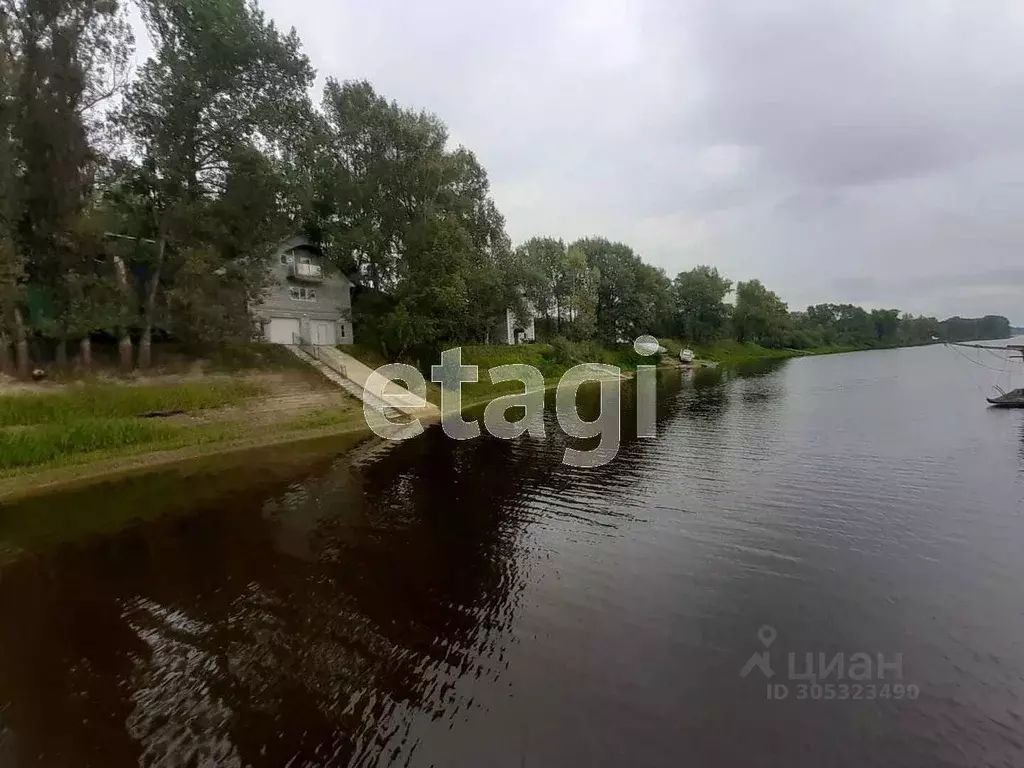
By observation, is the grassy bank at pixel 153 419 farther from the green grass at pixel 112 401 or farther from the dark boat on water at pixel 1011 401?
the dark boat on water at pixel 1011 401

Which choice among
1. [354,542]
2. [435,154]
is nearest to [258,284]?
[435,154]

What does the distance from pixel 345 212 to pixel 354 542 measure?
37.1m

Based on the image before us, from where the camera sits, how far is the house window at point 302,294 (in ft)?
142

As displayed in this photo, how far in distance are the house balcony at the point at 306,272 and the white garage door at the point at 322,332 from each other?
3494 millimetres

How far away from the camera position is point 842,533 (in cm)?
1357

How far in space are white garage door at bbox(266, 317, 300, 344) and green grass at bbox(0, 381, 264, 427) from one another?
12.0 m

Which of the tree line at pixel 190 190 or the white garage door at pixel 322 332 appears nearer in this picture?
the tree line at pixel 190 190

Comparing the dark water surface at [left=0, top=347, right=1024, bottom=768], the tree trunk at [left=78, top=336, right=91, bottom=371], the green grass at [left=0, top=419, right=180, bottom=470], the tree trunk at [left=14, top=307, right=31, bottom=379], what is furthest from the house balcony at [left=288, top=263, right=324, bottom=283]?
the dark water surface at [left=0, top=347, right=1024, bottom=768]

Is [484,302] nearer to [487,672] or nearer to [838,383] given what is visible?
[838,383]

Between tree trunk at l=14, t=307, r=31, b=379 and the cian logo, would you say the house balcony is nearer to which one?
tree trunk at l=14, t=307, r=31, b=379

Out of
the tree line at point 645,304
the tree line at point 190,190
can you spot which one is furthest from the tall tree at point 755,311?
the tree line at point 190,190

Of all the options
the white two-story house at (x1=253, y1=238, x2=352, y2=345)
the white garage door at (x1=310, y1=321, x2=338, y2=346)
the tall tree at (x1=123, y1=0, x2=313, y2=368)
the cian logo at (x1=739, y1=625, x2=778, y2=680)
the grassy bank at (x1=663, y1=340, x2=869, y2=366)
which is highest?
the tall tree at (x1=123, y1=0, x2=313, y2=368)

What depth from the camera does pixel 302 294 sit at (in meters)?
44.1

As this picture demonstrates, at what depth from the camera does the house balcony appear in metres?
42.7
